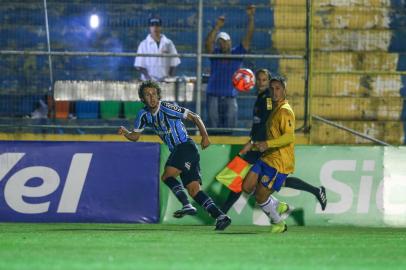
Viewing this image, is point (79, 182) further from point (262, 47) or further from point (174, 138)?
point (262, 47)

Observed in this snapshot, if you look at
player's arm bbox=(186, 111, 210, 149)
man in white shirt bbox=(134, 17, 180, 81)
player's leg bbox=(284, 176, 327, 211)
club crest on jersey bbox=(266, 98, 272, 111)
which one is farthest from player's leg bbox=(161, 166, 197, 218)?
man in white shirt bbox=(134, 17, 180, 81)

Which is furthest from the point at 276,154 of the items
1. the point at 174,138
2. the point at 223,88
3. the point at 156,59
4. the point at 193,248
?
the point at 156,59

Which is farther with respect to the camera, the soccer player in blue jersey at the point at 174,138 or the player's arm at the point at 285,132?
the soccer player in blue jersey at the point at 174,138

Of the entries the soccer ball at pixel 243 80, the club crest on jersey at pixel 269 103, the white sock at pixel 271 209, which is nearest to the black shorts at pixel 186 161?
the white sock at pixel 271 209

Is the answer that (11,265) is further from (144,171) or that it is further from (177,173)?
(144,171)

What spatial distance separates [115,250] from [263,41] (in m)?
10.3

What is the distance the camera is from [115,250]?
1133 centimetres

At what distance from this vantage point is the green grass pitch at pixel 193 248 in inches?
391

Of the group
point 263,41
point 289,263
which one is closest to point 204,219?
point 263,41

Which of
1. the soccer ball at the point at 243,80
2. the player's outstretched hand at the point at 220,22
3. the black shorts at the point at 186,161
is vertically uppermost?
Answer: the player's outstretched hand at the point at 220,22

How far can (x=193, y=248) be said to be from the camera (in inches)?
462

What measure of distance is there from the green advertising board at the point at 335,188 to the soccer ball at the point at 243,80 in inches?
50.5

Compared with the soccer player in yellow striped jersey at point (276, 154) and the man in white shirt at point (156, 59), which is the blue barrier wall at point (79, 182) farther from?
the soccer player in yellow striped jersey at point (276, 154)

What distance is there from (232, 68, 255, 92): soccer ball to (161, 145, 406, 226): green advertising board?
1.28m
